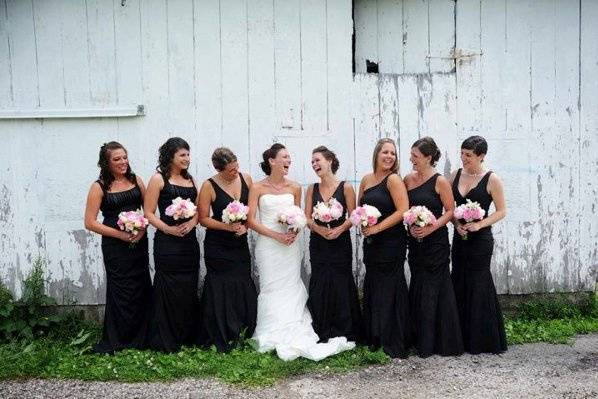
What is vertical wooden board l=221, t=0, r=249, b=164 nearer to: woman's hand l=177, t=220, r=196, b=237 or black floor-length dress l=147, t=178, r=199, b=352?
black floor-length dress l=147, t=178, r=199, b=352

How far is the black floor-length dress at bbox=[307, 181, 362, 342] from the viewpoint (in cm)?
673

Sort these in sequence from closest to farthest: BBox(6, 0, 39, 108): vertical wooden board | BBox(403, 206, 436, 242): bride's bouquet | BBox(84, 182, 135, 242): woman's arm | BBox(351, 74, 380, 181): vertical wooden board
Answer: BBox(403, 206, 436, 242): bride's bouquet < BBox(84, 182, 135, 242): woman's arm < BBox(6, 0, 39, 108): vertical wooden board < BBox(351, 74, 380, 181): vertical wooden board

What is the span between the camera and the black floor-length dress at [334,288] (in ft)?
22.1

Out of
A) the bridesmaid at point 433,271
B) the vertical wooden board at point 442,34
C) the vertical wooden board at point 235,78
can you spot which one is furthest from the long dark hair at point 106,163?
the vertical wooden board at point 442,34

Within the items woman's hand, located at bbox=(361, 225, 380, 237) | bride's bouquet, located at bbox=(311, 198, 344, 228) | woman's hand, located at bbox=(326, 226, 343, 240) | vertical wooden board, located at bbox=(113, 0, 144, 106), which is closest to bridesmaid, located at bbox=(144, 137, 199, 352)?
vertical wooden board, located at bbox=(113, 0, 144, 106)

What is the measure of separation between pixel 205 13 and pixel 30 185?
106 inches

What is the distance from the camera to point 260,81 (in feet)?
24.1

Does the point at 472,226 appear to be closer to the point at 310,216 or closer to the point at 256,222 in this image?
the point at 310,216

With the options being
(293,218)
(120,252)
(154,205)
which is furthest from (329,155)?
(120,252)

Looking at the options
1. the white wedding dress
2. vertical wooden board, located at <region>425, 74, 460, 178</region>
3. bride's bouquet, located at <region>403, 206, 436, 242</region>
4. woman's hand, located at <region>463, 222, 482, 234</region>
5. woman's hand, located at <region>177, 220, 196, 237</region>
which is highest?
vertical wooden board, located at <region>425, 74, 460, 178</region>

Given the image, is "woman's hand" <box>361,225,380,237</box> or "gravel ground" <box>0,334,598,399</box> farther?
"woman's hand" <box>361,225,380,237</box>

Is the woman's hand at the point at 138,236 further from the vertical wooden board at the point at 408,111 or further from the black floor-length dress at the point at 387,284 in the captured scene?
the vertical wooden board at the point at 408,111

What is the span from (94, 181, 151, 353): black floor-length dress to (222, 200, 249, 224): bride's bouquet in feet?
2.99

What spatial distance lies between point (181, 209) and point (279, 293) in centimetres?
140
